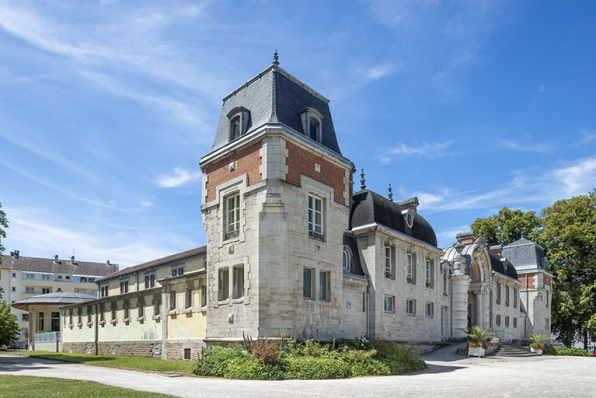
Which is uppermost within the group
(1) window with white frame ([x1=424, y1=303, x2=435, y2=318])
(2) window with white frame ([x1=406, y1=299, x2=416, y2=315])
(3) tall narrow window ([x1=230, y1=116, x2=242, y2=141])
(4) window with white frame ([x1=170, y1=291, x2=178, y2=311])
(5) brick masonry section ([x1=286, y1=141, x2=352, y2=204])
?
(3) tall narrow window ([x1=230, y1=116, x2=242, y2=141])

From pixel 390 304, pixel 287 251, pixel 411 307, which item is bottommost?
pixel 411 307

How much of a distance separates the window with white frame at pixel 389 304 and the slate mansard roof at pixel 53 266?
2447 inches

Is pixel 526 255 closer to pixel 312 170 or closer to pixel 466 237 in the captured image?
pixel 466 237

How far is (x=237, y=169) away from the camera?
2014 centimetres

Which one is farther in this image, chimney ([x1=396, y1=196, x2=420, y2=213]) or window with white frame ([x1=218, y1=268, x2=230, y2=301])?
chimney ([x1=396, y1=196, x2=420, y2=213])

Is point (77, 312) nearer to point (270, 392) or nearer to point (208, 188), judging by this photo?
point (208, 188)

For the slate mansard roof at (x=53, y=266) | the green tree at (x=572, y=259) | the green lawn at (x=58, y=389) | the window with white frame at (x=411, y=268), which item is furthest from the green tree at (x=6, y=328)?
the green tree at (x=572, y=259)

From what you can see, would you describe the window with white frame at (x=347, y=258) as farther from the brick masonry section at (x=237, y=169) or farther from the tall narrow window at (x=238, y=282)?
the brick masonry section at (x=237, y=169)

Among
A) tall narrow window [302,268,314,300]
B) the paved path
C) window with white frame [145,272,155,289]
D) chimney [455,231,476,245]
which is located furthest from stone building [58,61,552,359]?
chimney [455,231,476,245]

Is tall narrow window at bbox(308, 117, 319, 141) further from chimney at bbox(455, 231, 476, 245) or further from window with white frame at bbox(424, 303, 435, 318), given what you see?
chimney at bbox(455, 231, 476, 245)

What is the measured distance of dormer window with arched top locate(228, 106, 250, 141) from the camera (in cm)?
2062

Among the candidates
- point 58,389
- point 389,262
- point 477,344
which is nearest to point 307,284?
point 389,262

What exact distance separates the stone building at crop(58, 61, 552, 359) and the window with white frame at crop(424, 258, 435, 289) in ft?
0.22

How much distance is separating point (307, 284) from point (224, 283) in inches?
137
